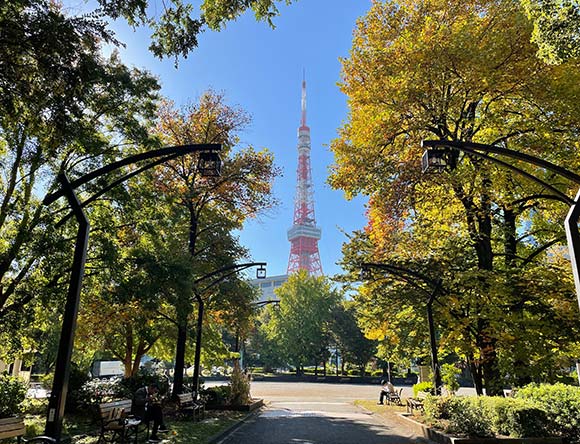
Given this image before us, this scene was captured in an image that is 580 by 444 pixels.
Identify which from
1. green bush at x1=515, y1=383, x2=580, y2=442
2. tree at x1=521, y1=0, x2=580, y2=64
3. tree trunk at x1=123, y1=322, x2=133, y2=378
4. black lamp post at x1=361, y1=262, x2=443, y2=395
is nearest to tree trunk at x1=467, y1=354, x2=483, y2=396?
black lamp post at x1=361, y1=262, x2=443, y2=395

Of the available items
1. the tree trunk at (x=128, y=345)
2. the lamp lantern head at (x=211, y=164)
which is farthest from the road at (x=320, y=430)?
the tree trunk at (x=128, y=345)

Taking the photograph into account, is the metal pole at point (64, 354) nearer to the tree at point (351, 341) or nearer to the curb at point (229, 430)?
the curb at point (229, 430)

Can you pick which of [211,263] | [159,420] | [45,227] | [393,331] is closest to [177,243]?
[211,263]

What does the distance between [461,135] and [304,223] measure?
83.0 meters

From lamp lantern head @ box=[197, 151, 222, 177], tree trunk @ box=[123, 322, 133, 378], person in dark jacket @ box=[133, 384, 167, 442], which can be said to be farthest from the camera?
tree trunk @ box=[123, 322, 133, 378]

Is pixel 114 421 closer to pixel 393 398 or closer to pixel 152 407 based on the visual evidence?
pixel 152 407

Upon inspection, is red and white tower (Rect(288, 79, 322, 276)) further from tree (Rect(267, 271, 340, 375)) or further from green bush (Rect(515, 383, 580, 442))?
green bush (Rect(515, 383, 580, 442))

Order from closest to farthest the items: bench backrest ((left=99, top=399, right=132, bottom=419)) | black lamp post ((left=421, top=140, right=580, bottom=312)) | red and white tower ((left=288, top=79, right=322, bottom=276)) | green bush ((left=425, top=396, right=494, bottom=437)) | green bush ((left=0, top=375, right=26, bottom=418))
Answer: black lamp post ((left=421, top=140, right=580, bottom=312))
bench backrest ((left=99, top=399, right=132, bottom=419))
green bush ((left=425, top=396, right=494, bottom=437))
green bush ((left=0, top=375, right=26, bottom=418))
red and white tower ((left=288, top=79, right=322, bottom=276))

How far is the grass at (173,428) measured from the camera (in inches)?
420

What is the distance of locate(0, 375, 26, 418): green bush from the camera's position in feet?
43.7

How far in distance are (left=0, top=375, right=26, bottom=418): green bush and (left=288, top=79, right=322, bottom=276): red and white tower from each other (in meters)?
79.3

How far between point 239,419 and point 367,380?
34.9 meters

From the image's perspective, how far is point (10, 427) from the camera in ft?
26.4

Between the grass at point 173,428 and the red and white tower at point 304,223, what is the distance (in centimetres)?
7823
